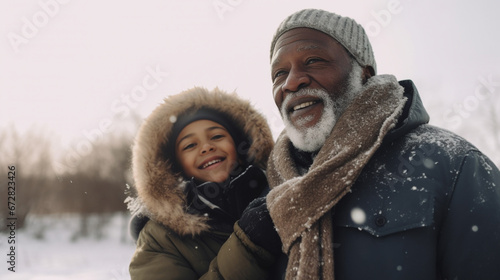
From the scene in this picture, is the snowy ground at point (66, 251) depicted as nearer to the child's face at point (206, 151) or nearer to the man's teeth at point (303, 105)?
the child's face at point (206, 151)

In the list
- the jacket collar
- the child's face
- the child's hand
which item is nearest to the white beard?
the jacket collar

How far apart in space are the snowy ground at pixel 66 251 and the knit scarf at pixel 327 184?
6658mm

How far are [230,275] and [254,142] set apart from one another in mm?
1297

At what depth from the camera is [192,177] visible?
8.46 feet

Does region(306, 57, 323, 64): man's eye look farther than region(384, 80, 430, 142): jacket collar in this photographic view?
Yes

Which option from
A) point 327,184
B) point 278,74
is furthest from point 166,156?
point 327,184

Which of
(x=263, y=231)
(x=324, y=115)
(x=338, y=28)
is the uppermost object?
(x=338, y=28)

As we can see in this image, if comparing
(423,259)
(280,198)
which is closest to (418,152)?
(423,259)

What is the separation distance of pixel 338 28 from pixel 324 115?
57 centimetres

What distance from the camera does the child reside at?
2.22 m

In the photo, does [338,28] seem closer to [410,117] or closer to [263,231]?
[410,117]

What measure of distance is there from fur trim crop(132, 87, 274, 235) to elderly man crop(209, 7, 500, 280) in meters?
0.67

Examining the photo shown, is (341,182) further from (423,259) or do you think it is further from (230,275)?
(230,275)

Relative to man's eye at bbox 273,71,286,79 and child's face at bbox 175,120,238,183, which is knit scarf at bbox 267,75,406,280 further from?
child's face at bbox 175,120,238,183
